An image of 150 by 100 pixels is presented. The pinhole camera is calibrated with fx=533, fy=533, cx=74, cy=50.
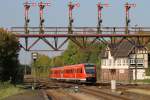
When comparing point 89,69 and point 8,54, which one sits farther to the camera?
point 89,69

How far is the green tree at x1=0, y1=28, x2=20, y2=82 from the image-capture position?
58.2m

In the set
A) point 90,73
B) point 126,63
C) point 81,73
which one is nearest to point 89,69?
point 90,73

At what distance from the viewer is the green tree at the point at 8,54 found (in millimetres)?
58188

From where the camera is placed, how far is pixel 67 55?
515 ft

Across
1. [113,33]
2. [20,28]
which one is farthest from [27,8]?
[113,33]

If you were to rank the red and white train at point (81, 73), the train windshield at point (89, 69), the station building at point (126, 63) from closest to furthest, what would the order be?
the red and white train at point (81, 73) → the train windshield at point (89, 69) → the station building at point (126, 63)

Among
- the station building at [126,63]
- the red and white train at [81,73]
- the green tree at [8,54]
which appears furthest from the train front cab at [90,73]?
the station building at [126,63]

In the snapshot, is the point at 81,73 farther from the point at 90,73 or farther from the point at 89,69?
the point at 90,73

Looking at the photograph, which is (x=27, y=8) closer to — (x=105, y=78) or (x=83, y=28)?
(x=83, y=28)

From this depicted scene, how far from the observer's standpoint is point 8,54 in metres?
59.6

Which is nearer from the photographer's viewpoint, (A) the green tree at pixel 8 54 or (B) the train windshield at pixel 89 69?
(A) the green tree at pixel 8 54

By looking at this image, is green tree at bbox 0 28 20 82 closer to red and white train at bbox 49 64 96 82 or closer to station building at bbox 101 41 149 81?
red and white train at bbox 49 64 96 82

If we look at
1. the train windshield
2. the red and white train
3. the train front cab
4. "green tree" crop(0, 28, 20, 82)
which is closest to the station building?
the red and white train

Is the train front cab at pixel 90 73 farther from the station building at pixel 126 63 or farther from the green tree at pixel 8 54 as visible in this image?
the station building at pixel 126 63
